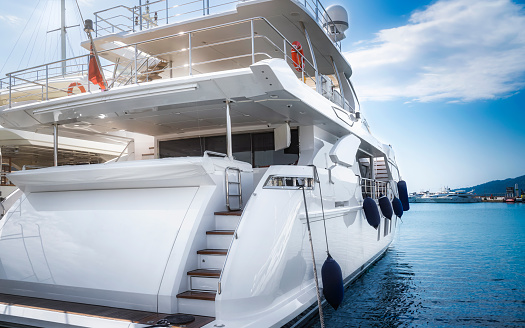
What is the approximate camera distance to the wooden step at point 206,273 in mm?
4402

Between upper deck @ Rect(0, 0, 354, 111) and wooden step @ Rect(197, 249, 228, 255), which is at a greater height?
upper deck @ Rect(0, 0, 354, 111)

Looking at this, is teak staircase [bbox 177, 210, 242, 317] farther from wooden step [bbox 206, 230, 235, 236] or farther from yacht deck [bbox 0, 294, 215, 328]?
yacht deck [bbox 0, 294, 215, 328]

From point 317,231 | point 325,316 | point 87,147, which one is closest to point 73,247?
point 317,231

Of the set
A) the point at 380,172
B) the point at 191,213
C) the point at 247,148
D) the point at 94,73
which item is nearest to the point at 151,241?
the point at 191,213

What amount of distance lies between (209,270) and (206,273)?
188mm

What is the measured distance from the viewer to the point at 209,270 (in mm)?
4652

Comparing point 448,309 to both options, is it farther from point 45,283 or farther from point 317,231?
point 45,283

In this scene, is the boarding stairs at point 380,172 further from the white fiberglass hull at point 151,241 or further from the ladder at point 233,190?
the ladder at point 233,190

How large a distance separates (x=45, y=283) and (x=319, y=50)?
6894mm

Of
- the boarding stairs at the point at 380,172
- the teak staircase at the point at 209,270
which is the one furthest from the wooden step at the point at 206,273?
the boarding stairs at the point at 380,172

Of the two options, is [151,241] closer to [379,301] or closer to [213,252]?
[213,252]

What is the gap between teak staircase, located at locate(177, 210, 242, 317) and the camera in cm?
424

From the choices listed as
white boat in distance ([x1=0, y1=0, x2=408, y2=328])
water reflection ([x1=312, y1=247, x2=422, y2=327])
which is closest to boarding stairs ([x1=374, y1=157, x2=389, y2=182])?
water reflection ([x1=312, y1=247, x2=422, y2=327])

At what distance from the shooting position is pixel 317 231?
224 inches
